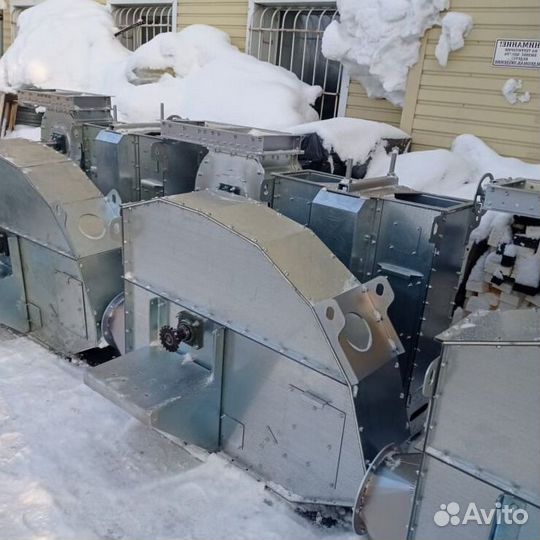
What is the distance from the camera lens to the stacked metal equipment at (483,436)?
1416 millimetres

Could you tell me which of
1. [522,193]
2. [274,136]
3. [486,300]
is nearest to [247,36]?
[274,136]

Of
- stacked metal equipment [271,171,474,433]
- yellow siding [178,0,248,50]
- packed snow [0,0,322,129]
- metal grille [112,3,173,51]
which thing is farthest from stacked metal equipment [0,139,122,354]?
metal grille [112,3,173,51]

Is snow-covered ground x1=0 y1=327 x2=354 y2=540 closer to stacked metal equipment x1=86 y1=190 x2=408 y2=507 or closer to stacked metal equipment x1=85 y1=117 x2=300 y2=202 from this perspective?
stacked metal equipment x1=86 y1=190 x2=408 y2=507

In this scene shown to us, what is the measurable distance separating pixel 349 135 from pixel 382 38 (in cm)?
114

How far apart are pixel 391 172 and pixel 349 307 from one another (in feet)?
4.46

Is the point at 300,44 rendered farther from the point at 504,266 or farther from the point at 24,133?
the point at 24,133

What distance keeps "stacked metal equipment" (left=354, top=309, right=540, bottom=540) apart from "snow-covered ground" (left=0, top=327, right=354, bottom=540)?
635 millimetres

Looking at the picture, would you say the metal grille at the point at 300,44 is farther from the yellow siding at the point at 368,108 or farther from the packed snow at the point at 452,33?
the packed snow at the point at 452,33

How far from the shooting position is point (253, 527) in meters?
2.12

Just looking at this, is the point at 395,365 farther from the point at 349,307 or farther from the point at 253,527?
the point at 253,527

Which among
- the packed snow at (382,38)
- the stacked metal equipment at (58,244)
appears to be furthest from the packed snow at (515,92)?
the stacked metal equipment at (58,244)

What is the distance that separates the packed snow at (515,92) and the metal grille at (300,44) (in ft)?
6.52

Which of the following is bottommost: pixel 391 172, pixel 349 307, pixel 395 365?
pixel 395 365

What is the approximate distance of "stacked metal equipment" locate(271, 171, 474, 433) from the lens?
2.71 m
